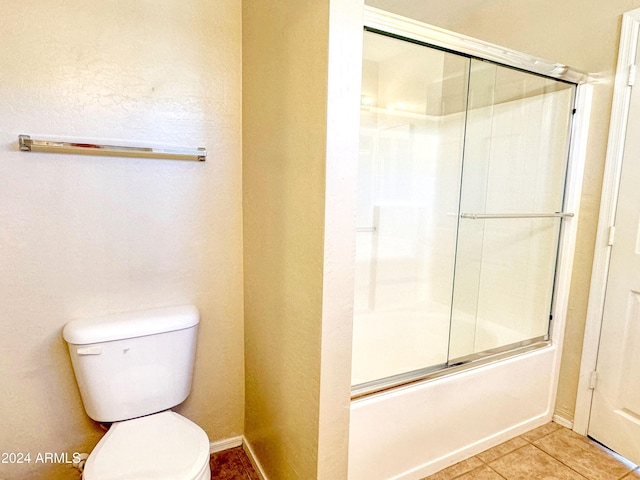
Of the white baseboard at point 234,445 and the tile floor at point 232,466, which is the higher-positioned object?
the white baseboard at point 234,445

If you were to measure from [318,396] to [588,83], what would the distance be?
6.63 ft

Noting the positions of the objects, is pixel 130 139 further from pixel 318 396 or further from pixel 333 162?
pixel 318 396

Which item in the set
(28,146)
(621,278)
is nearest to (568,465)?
(621,278)

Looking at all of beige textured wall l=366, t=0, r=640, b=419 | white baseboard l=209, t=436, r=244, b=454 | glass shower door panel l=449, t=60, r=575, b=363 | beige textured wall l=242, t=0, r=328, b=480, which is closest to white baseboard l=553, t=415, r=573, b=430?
beige textured wall l=366, t=0, r=640, b=419

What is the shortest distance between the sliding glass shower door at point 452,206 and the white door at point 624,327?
0.28m

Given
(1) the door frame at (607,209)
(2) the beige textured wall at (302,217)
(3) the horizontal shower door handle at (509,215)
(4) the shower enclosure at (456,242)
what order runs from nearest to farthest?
(2) the beige textured wall at (302,217), (4) the shower enclosure at (456,242), (1) the door frame at (607,209), (3) the horizontal shower door handle at (509,215)

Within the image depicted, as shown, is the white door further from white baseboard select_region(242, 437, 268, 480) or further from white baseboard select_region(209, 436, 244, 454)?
white baseboard select_region(209, 436, 244, 454)

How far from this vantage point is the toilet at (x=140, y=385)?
1130mm

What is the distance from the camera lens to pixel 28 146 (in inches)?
49.3

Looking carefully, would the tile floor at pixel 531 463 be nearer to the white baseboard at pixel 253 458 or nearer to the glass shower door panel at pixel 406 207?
the white baseboard at pixel 253 458

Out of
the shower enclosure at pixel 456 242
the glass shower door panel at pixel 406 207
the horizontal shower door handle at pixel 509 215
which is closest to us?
the shower enclosure at pixel 456 242

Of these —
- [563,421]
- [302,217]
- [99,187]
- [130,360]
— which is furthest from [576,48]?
[130,360]

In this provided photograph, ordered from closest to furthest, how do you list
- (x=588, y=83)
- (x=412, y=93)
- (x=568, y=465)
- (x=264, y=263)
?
(x=264, y=263), (x=568, y=465), (x=588, y=83), (x=412, y=93)

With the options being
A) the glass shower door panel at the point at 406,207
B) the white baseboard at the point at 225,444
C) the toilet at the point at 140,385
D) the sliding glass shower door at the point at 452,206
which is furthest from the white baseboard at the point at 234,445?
the glass shower door panel at the point at 406,207
